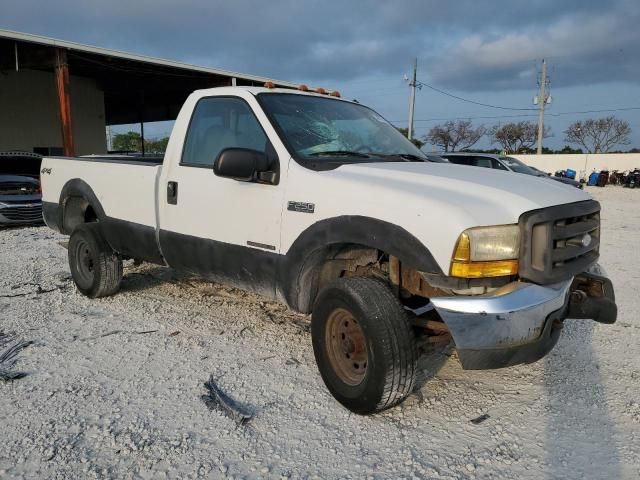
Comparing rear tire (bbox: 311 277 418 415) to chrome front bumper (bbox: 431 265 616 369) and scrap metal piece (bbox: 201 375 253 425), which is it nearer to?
chrome front bumper (bbox: 431 265 616 369)

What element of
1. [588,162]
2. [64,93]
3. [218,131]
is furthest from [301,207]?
[588,162]

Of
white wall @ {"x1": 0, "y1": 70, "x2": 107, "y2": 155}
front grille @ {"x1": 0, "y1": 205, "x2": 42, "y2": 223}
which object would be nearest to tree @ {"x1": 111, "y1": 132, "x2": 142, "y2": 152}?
white wall @ {"x1": 0, "y1": 70, "x2": 107, "y2": 155}

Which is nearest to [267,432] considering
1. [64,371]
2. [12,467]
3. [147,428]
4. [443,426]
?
[147,428]

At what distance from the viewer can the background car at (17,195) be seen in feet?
32.3

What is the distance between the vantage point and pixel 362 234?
296 cm

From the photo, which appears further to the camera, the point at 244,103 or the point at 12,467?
the point at 244,103

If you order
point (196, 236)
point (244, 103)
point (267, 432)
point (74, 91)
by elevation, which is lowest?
point (267, 432)

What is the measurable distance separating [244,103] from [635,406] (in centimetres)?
326

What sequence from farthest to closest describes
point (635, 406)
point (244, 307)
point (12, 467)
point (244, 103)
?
point (244, 307) < point (244, 103) < point (635, 406) < point (12, 467)

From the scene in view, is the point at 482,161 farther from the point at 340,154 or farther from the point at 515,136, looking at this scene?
the point at 515,136

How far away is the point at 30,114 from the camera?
2111cm

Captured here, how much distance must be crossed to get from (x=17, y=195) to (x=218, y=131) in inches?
309

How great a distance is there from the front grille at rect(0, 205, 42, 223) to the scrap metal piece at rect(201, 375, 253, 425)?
815 centimetres

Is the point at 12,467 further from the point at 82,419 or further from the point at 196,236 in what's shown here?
the point at 196,236
